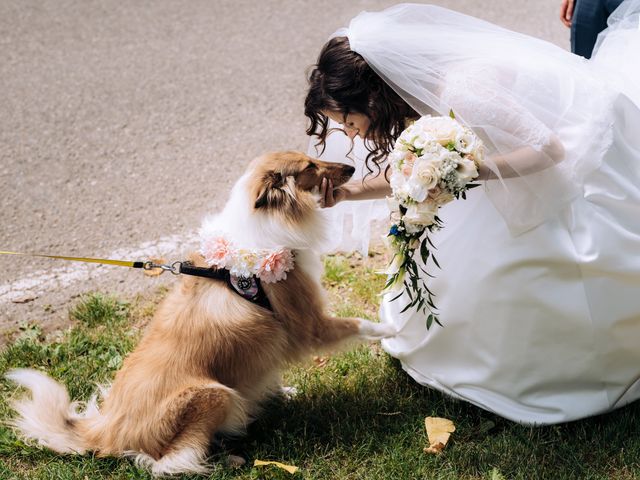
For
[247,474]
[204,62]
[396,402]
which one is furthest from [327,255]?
[204,62]

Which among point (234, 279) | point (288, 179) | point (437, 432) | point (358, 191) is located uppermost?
point (288, 179)

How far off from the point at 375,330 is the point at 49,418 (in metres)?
1.62

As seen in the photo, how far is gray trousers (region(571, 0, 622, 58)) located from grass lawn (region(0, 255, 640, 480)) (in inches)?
97.7

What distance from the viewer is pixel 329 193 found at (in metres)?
3.48

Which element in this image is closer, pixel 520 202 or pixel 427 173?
pixel 427 173

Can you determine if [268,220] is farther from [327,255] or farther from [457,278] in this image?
[327,255]

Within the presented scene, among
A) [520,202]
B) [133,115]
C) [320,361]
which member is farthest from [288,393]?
[133,115]

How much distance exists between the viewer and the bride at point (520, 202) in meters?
3.08

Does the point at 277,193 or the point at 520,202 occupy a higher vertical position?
the point at 520,202

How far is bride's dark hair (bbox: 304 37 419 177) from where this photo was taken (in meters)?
3.31

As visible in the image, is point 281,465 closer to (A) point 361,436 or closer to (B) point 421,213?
(A) point 361,436

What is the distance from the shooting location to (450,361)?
11.6ft

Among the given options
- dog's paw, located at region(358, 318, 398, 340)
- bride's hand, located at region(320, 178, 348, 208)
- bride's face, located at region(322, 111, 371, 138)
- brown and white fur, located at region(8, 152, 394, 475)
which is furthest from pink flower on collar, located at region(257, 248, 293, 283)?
bride's face, located at region(322, 111, 371, 138)

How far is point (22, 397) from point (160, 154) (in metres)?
Result: 2.74
